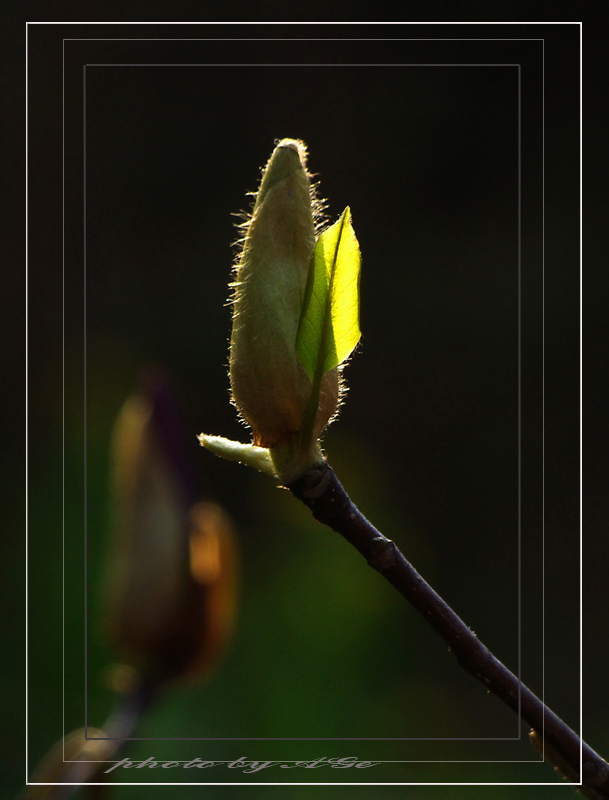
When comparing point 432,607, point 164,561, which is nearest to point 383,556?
point 432,607

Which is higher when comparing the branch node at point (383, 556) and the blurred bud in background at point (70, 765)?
the branch node at point (383, 556)

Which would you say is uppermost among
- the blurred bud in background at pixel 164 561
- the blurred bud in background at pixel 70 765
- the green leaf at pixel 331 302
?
the green leaf at pixel 331 302

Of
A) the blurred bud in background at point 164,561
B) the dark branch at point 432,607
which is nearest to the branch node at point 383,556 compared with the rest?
the dark branch at point 432,607

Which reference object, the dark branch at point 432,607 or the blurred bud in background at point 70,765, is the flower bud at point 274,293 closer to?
the dark branch at point 432,607

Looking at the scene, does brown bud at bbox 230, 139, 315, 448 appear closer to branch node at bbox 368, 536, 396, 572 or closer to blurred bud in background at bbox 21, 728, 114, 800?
branch node at bbox 368, 536, 396, 572

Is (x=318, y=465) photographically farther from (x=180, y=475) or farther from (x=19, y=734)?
(x=19, y=734)
